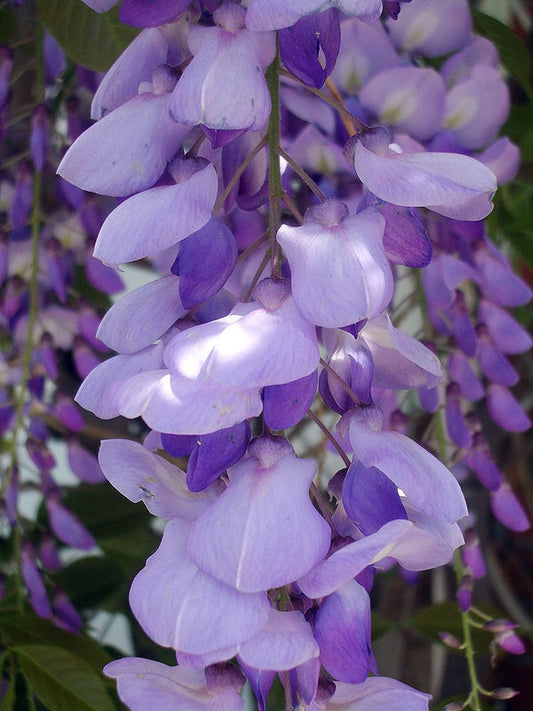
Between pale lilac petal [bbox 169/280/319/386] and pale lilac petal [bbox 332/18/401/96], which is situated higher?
pale lilac petal [bbox 169/280/319/386]

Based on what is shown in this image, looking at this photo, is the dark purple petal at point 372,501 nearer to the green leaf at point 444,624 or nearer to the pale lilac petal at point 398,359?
the pale lilac petal at point 398,359

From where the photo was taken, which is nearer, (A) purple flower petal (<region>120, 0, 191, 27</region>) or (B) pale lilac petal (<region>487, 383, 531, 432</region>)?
(A) purple flower petal (<region>120, 0, 191, 27</region>)

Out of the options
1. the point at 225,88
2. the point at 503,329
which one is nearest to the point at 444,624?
the point at 503,329

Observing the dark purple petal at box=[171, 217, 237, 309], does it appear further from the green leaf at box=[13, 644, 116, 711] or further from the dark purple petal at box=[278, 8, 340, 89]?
the green leaf at box=[13, 644, 116, 711]

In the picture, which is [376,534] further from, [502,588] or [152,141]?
[502,588]

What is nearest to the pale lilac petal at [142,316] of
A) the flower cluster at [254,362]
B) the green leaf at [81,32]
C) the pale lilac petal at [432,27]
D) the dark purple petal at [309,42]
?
the flower cluster at [254,362]

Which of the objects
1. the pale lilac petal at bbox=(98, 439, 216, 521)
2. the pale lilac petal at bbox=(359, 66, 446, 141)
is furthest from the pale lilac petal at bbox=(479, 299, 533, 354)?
the pale lilac petal at bbox=(98, 439, 216, 521)
